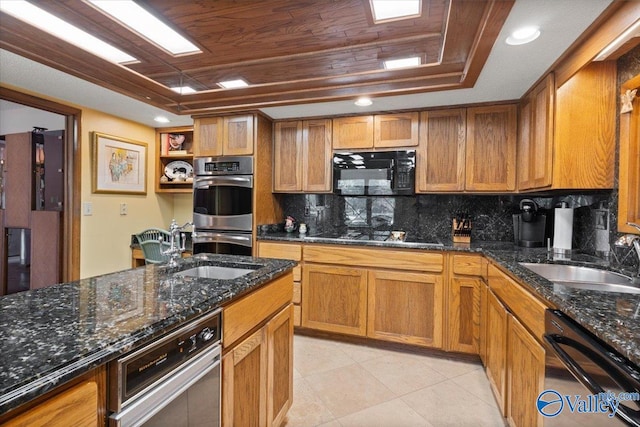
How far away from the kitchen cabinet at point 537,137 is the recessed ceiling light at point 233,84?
2160 millimetres

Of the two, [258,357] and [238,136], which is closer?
[258,357]

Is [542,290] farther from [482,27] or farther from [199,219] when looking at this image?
[199,219]

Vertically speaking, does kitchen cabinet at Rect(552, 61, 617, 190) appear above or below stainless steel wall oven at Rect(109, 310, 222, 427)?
above

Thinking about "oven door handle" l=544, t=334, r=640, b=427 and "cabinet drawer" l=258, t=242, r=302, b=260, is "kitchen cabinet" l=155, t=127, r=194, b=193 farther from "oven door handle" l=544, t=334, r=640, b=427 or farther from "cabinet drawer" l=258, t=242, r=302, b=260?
"oven door handle" l=544, t=334, r=640, b=427

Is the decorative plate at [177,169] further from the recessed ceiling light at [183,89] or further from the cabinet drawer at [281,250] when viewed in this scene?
the cabinet drawer at [281,250]

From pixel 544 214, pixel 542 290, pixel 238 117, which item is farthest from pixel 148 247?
pixel 544 214

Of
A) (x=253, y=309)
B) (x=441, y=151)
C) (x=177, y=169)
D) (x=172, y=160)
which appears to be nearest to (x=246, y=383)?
(x=253, y=309)

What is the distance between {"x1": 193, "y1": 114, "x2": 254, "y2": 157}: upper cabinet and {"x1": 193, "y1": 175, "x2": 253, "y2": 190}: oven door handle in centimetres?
24

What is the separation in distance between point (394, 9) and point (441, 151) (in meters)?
1.50

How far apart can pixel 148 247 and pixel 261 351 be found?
248 centimetres

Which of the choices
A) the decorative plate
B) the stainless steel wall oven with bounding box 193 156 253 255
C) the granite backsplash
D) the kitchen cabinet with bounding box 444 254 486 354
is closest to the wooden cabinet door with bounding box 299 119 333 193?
the granite backsplash

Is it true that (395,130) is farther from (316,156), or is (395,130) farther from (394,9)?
(394,9)

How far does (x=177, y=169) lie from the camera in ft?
13.0

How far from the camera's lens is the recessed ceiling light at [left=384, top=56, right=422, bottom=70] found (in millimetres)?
2113
